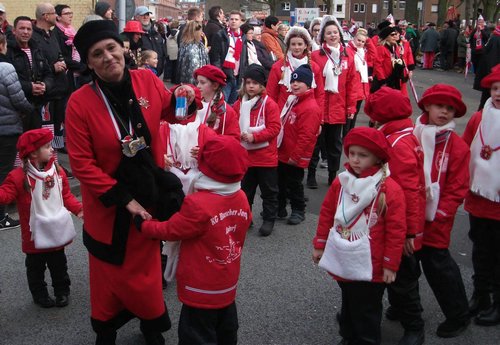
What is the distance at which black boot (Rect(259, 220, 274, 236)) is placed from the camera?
5942mm

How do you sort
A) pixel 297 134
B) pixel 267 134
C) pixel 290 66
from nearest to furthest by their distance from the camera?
pixel 267 134 < pixel 297 134 < pixel 290 66

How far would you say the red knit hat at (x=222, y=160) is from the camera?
3.00 m

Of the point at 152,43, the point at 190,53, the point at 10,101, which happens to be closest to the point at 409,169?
the point at 10,101

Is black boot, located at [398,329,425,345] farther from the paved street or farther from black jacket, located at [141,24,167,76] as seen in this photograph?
black jacket, located at [141,24,167,76]

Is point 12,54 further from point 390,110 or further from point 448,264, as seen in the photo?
point 448,264

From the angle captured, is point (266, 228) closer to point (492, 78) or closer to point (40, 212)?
point (40, 212)

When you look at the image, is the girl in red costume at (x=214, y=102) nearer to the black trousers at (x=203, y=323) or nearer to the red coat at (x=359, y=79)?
the black trousers at (x=203, y=323)

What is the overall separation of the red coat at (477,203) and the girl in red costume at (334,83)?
3.13 metres

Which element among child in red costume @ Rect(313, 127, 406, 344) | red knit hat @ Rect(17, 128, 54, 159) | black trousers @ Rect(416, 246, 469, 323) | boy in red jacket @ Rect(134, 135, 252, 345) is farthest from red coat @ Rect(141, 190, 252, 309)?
red knit hat @ Rect(17, 128, 54, 159)

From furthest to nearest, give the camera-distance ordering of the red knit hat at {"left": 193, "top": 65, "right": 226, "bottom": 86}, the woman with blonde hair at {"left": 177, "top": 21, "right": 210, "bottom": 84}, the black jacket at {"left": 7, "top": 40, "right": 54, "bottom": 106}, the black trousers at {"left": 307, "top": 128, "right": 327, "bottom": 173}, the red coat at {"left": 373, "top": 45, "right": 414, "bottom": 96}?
the woman with blonde hair at {"left": 177, "top": 21, "right": 210, "bottom": 84}, the red coat at {"left": 373, "top": 45, "right": 414, "bottom": 96}, the black trousers at {"left": 307, "top": 128, "right": 327, "bottom": 173}, the black jacket at {"left": 7, "top": 40, "right": 54, "bottom": 106}, the red knit hat at {"left": 193, "top": 65, "right": 226, "bottom": 86}

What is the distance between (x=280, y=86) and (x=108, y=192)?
4.03m

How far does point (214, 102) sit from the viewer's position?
5023mm

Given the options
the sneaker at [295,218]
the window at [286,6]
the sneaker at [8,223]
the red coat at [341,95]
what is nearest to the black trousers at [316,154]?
the red coat at [341,95]

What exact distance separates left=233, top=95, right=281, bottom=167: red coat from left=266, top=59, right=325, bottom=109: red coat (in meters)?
0.95
